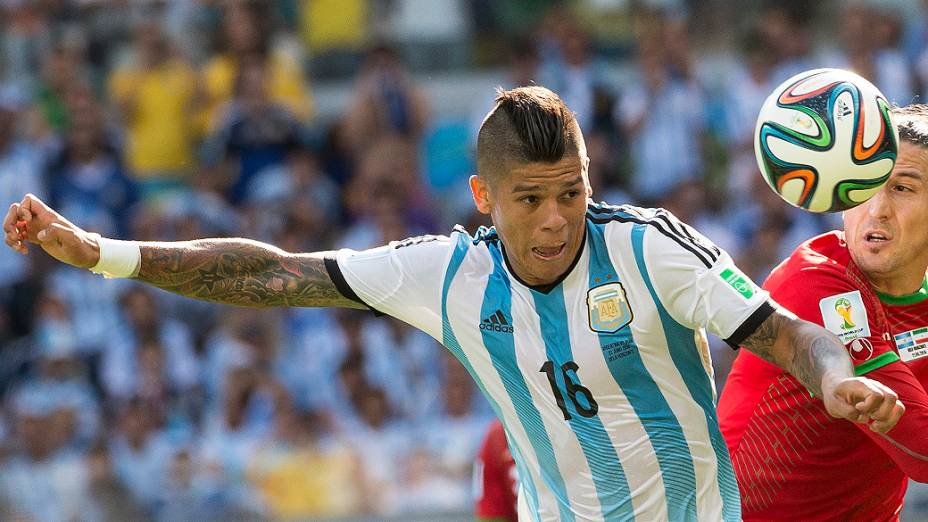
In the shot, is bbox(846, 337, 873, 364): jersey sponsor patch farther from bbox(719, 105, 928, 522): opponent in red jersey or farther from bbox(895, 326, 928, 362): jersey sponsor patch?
bbox(895, 326, 928, 362): jersey sponsor patch

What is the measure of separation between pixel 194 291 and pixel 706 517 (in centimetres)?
201

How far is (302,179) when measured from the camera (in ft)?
40.3

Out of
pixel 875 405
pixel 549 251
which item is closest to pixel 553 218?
pixel 549 251

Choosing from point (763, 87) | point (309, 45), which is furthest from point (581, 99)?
point (309, 45)

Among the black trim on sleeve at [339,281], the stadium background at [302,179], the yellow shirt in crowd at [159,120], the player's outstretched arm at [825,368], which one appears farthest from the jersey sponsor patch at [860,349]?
the yellow shirt in crowd at [159,120]

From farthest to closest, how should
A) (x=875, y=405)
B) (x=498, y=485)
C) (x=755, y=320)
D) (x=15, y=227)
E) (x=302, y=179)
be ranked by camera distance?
(x=302, y=179) → (x=498, y=485) → (x=15, y=227) → (x=755, y=320) → (x=875, y=405)

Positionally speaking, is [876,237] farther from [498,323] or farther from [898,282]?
[498,323]

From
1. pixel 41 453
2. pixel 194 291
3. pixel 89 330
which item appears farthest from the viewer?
pixel 89 330

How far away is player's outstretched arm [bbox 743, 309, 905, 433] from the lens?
3.81 metres

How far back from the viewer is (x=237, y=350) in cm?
1143

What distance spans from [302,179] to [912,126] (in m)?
7.99

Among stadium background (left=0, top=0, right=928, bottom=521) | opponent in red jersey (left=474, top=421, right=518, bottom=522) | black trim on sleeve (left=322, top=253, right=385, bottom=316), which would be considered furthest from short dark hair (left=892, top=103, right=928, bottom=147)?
stadium background (left=0, top=0, right=928, bottom=521)

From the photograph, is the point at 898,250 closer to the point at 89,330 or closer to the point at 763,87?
the point at 763,87

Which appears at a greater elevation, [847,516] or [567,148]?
[567,148]
